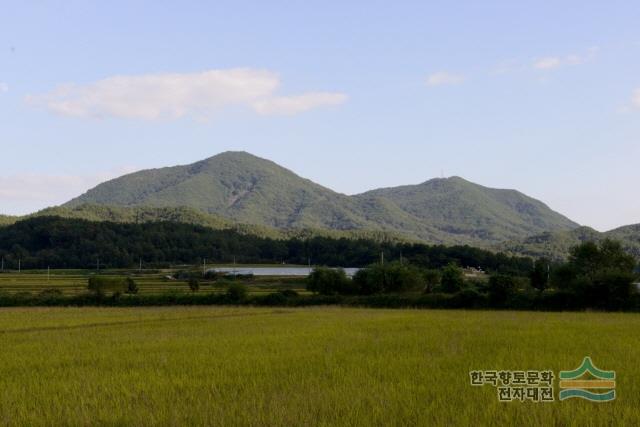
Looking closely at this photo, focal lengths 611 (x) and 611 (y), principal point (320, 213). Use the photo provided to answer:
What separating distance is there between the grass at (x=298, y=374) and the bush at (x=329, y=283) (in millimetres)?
37387

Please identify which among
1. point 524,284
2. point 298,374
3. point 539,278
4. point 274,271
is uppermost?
point 298,374

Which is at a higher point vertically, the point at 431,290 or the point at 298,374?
the point at 298,374

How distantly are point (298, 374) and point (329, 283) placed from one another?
51016 mm

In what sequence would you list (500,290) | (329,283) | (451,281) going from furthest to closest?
(451,281) < (329,283) < (500,290)

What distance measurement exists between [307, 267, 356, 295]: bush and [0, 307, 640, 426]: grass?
3739 centimetres

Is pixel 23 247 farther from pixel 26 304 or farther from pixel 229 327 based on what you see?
pixel 229 327

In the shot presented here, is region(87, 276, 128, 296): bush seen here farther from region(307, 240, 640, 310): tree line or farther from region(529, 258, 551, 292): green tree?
region(529, 258, 551, 292): green tree

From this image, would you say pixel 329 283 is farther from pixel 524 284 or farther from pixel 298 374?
pixel 298 374

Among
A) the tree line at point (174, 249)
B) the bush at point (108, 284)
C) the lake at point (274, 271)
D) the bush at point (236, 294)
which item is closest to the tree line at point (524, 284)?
the bush at point (236, 294)

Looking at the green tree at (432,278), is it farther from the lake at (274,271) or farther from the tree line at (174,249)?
the tree line at (174,249)

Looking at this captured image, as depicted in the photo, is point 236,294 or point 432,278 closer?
point 236,294

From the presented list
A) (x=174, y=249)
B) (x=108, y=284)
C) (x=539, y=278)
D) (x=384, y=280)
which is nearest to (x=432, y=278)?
(x=539, y=278)

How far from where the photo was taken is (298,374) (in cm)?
1513

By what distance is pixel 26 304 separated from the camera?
55.5m
